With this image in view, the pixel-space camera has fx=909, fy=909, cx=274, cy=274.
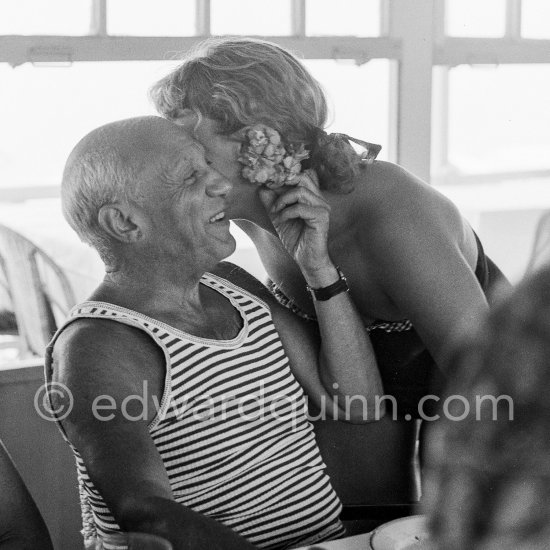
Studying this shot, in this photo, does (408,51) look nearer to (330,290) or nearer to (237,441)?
(330,290)

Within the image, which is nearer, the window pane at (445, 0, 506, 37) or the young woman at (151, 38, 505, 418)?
the young woman at (151, 38, 505, 418)

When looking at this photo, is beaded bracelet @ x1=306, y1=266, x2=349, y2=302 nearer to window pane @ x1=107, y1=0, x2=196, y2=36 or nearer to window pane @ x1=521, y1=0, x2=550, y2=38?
window pane @ x1=107, y1=0, x2=196, y2=36

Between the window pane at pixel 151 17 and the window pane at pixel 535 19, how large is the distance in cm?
125

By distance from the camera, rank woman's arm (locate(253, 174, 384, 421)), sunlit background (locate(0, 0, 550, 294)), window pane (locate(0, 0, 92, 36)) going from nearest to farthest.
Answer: woman's arm (locate(253, 174, 384, 421))
window pane (locate(0, 0, 92, 36))
sunlit background (locate(0, 0, 550, 294))

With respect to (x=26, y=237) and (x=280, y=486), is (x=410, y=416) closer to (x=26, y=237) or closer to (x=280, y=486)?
(x=280, y=486)

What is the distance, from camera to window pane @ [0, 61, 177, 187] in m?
2.49

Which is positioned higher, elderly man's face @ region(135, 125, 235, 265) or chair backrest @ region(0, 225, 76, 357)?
elderly man's face @ region(135, 125, 235, 265)

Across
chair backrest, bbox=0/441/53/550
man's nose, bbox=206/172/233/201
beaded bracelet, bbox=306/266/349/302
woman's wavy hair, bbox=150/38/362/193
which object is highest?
woman's wavy hair, bbox=150/38/362/193

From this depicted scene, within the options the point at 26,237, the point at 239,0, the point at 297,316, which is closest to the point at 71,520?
the point at 26,237

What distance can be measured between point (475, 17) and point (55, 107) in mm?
1454

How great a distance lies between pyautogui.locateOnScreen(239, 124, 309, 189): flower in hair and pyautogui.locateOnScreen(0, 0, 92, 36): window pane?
2.99 ft

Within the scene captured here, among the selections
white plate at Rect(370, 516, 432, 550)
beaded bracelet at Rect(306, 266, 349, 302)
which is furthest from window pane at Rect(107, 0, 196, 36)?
white plate at Rect(370, 516, 432, 550)

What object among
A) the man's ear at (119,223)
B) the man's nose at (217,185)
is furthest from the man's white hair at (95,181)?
the man's nose at (217,185)

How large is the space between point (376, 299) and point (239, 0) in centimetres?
125
